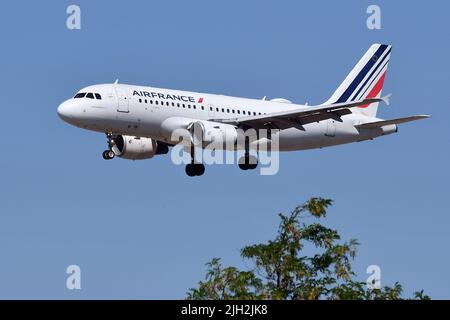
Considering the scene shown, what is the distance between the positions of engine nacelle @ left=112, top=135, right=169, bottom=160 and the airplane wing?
5168 millimetres

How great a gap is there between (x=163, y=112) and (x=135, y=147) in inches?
229

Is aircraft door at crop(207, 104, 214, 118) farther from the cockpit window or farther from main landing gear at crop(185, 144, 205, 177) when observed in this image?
the cockpit window

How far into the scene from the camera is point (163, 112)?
68.7m

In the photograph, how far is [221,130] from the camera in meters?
70.2

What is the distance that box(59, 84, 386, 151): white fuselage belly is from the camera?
6706 centimetres

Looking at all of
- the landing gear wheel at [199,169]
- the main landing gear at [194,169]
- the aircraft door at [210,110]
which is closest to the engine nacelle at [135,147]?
the main landing gear at [194,169]

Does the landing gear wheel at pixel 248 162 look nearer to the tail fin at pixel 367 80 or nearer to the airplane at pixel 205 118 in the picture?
the airplane at pixel 205 118

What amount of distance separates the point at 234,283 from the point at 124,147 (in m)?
37.2

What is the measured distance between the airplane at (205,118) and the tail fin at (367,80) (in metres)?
0.10

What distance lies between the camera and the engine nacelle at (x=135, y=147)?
7362 centimetres

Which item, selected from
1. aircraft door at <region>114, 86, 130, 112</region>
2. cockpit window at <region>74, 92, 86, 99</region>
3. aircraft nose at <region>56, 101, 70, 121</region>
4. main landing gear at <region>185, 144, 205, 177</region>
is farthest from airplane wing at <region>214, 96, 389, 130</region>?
aircraft nose at <region>56, 101, 70, 121</region>
